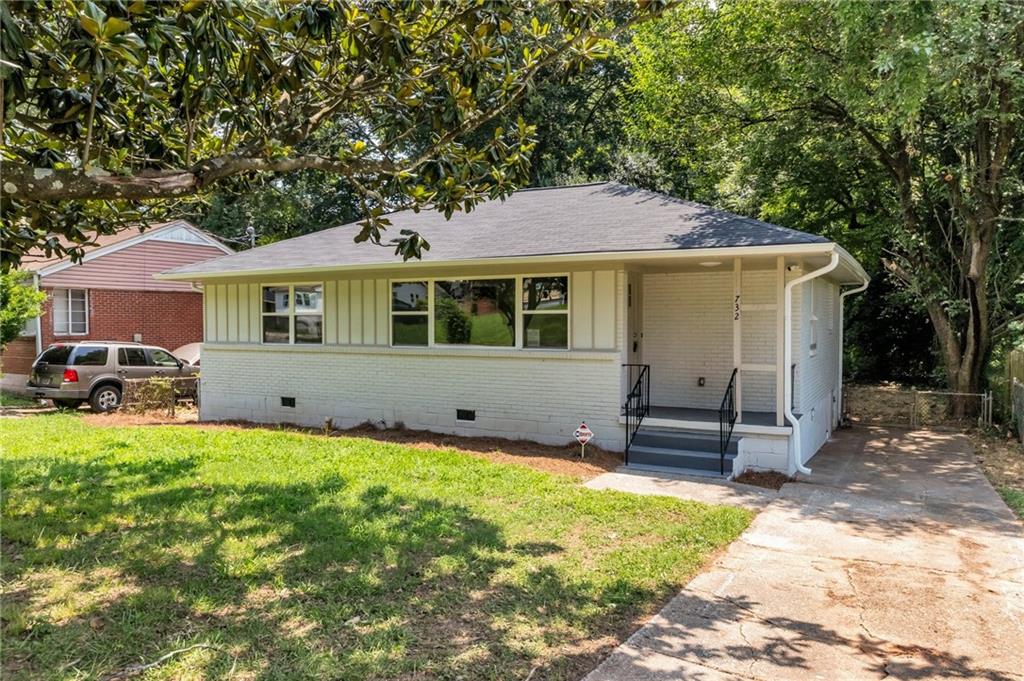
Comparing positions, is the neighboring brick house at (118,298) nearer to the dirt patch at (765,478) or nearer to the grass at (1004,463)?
the dirt patch at (765,478)

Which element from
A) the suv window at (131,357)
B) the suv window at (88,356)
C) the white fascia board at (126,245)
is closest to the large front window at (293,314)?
the suv window at (131,357)

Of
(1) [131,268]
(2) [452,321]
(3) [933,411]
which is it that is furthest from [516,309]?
(1) [131,268]

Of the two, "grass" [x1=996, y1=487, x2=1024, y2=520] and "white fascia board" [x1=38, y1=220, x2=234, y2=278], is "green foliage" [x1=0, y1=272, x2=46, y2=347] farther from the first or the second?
"grass" [x1=996, y1=487, x2=1024, y2=520]

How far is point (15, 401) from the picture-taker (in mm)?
16234

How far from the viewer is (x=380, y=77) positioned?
617 cm

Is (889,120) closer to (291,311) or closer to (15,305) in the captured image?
(291,311)

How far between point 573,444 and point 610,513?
3356 mm

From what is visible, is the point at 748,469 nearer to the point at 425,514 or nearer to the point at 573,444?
the point at 573,444

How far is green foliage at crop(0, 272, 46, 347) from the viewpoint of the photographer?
15188 mm

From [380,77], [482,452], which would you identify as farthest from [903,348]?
[380,77]

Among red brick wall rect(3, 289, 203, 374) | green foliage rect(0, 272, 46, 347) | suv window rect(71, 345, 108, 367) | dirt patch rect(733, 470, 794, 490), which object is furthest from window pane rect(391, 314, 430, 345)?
red brick wall rect(3, 289, 203, 374)

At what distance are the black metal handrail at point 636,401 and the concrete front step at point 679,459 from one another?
17cm

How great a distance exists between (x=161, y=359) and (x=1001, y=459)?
1703 cm

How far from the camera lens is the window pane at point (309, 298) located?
497 inches
